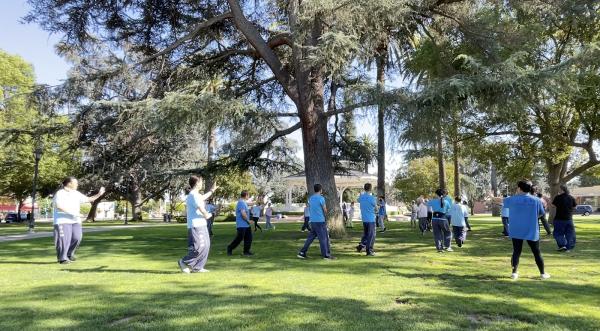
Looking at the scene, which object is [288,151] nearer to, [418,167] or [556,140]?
[556,140]

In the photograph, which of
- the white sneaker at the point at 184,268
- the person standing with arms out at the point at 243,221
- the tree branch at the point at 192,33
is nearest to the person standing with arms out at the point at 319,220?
the person standing with arms out at the point at 243,221

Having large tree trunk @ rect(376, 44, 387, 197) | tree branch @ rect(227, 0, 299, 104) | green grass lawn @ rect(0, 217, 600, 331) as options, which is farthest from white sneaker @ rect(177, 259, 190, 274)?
tree branch @ rect(227, 0, 299, 104)

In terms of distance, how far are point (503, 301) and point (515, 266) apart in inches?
81.4

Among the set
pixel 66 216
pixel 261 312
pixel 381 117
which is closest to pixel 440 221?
pixel 381 117

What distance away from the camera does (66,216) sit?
10.2 m

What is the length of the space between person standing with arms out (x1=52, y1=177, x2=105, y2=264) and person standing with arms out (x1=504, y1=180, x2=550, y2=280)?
780 cm

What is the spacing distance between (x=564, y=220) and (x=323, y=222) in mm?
6283

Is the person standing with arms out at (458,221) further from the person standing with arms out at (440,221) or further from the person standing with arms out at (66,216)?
the person standing with arms out at (66,216)

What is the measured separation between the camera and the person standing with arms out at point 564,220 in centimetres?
1233

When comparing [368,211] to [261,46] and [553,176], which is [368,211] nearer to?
[261,46]

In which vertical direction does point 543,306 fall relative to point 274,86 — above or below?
below

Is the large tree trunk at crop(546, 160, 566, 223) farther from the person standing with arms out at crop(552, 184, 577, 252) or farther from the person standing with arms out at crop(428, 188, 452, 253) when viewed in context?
the person standing with arms out at crop(428, 188, 452, 253)

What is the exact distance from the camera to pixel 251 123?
15023 millimetres

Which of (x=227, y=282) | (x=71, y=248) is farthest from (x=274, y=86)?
(x=227, y=282)
